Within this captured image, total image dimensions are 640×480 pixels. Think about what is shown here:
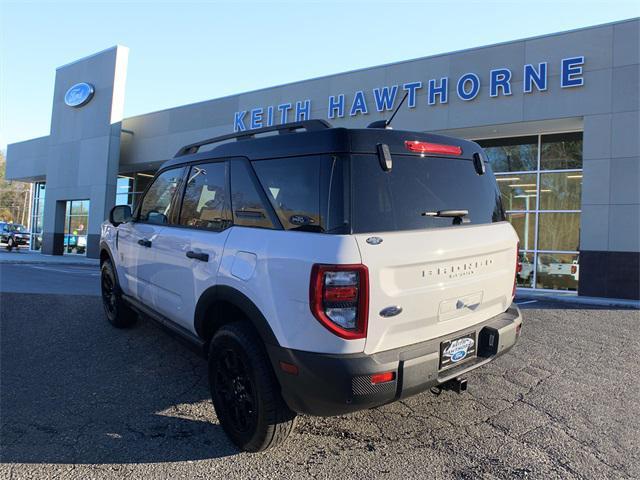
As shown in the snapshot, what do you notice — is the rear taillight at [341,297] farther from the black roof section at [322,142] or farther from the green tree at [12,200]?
the green tree at [12,200]

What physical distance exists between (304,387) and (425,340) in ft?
2.61

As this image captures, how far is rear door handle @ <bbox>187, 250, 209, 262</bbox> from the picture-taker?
10.9 ft

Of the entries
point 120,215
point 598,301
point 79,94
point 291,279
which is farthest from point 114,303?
point 79,94

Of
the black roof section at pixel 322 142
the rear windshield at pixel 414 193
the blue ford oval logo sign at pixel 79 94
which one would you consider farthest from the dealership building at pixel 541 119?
the black roof section at pixel 322 142

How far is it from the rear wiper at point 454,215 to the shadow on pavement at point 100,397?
201cm

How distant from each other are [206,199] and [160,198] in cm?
108

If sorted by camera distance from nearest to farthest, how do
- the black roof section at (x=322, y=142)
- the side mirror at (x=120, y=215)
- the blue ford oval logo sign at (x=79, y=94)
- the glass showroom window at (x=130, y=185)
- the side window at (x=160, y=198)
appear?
the black roof section at (x=322, y=142)
the side window at (x=160, y=198)
the side mirror at (x=120, y=215)
the blue ford oval logo sign at (x=79, y=94)
the glass showroom window at (x=130, y=185)

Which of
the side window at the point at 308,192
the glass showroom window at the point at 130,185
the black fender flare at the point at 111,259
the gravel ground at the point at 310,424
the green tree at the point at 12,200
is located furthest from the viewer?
the green tree at the point at 12,200

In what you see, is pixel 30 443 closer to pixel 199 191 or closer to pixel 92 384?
pixel 92 384

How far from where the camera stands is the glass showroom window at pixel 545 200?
43.2 ft

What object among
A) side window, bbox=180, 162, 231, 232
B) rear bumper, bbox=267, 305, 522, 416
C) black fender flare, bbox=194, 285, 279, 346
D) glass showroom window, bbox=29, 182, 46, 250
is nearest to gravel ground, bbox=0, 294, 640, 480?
rear bumper, bbox=267, 305, 522, 416

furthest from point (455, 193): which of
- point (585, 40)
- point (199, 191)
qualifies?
point (585, 40)

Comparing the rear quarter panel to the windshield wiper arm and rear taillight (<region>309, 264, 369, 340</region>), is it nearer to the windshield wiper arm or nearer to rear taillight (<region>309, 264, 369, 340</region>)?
rear taillight (<region>309, 264, 369, 340</region>)

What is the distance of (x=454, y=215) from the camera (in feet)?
9.99
